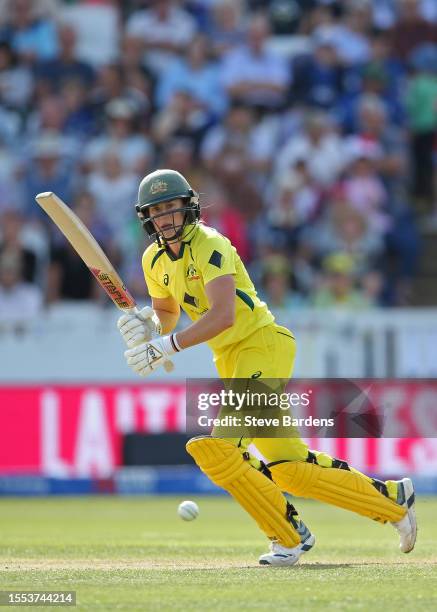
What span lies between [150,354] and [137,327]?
319 millimetres

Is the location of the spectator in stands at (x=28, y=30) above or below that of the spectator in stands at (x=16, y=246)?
above

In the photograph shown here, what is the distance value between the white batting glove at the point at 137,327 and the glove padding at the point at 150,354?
24 centimetres

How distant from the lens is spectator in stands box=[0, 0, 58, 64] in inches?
568

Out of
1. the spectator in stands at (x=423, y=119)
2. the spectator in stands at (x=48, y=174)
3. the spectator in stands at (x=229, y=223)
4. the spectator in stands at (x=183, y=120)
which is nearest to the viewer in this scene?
the spectator in stands at (x=229, y=223)

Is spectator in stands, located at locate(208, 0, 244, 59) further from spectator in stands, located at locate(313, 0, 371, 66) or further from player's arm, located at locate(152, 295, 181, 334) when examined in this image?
player's arm, located at locate(152, 295, 181, 334)

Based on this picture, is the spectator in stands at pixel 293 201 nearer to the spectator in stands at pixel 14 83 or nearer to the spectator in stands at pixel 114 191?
the spectator in stands at pixel 114 191

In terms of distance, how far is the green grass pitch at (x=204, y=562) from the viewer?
4.89 m

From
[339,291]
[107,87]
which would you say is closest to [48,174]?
[107,87]

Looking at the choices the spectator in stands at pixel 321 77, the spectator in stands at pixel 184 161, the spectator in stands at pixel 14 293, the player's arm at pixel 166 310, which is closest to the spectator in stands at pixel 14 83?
the spectator in stands at pixel 184 161

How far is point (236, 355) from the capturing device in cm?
627

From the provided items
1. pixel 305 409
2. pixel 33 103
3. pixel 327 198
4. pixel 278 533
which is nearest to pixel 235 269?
pixel 278 533

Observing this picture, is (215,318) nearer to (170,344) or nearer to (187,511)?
(170,344)

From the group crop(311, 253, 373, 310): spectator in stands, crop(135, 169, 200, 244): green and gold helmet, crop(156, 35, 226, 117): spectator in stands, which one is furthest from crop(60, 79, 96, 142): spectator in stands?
crop(135, 169, 200, 244): green and gold helmet

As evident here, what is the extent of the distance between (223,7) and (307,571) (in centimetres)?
958
